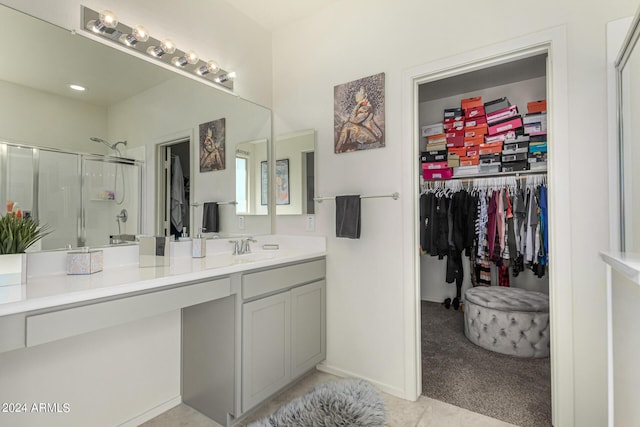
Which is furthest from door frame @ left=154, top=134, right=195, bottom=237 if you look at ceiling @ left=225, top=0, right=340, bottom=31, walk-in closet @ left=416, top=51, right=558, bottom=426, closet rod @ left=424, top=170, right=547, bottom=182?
closet rod @ left=424, top=170, right=547, bottom=182

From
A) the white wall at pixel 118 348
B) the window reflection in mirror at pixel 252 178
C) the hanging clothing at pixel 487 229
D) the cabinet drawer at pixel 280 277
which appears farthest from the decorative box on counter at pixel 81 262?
the hanging clothing at pixel 487 229

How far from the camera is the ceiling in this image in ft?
7.54

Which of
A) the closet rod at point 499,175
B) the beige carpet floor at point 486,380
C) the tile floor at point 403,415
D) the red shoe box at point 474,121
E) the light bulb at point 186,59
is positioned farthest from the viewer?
the red shoe box at point 474,121

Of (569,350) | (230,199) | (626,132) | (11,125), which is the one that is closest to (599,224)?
(626,132)

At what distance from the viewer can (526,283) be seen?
3.43m

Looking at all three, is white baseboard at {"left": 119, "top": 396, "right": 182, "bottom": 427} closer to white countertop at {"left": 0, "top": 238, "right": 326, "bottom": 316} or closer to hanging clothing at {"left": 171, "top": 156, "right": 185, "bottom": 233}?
white countertop at {"left": 0, "top": 238, "right": 326, "bottom": 316}

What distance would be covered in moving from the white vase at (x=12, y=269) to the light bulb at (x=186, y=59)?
137 cm

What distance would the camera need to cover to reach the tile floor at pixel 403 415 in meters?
1.77

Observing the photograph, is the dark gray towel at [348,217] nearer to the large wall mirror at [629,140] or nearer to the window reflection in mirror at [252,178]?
the window reflection in mirror at [252,178]

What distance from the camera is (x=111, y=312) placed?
1254mm

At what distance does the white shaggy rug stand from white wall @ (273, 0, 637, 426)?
0.85ft

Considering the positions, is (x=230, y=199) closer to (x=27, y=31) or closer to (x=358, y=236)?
(x=358, y=236)

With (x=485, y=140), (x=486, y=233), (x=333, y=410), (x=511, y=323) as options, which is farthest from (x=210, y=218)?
(x=485, y=140)

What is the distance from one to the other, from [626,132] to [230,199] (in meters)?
2.25
